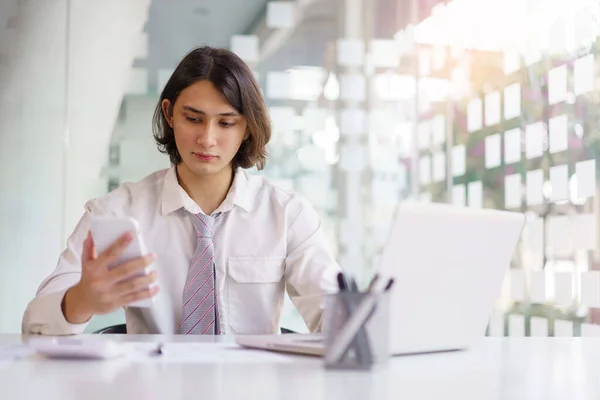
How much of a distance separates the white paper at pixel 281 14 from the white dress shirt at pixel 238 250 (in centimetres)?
231

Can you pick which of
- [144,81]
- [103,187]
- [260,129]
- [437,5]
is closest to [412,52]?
[437,5]

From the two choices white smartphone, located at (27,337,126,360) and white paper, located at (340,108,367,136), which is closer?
white smartphone, located at (27,337,126,360)

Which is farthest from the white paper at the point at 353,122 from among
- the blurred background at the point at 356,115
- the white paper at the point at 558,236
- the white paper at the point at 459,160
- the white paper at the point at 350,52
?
the white paper at the point at 558,236

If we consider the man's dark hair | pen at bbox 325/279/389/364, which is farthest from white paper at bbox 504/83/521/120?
pen at bbox 325/279/389/364

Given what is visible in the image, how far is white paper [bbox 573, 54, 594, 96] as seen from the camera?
4578mm

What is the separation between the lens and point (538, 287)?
4.68 meters

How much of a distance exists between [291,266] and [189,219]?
0.33 meters

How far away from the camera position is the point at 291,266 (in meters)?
2.44

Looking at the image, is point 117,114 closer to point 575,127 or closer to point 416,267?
point 575,127

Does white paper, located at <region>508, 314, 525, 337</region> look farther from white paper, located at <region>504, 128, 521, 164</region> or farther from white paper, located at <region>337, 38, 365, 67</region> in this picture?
white paper, located at <region>337, 38, 365, 67</region>

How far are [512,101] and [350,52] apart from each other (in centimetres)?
98

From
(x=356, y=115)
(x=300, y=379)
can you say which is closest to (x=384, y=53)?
(x=356, y=115)

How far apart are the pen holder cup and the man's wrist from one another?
72 centimetres

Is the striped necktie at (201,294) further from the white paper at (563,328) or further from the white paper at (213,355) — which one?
the white paper at (563,328)
